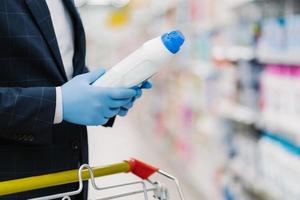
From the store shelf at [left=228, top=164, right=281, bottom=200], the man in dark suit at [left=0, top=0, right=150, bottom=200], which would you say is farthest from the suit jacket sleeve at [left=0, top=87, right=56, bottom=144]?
the store shelf at [left=228, top=164, right=281, bottom=200]

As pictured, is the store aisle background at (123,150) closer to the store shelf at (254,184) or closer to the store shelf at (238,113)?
the store shelf at (254,184)

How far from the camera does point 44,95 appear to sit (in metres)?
1.19

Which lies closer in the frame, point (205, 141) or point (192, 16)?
point (205, 141)

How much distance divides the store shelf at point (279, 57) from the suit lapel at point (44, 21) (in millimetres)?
1351

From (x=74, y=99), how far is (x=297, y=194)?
145cm

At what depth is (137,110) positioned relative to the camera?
874 centimetres

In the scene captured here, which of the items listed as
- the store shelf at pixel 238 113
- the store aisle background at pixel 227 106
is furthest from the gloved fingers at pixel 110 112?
the store shelf at pixel 238 113

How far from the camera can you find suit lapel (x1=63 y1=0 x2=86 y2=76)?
1.46 metres

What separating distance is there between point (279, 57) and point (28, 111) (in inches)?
64.4

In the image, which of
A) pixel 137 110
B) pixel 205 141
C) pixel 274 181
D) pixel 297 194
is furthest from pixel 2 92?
pixel 137 110

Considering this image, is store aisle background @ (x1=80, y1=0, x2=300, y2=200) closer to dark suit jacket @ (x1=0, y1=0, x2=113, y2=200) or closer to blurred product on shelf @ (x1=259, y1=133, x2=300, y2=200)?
blurred product on shelf @ (x1=259, y1=133, x2=300, y2=200)

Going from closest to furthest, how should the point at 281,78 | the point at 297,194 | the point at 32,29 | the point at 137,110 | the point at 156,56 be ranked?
the point at 156,56 → the point at 32,29 → the point at 297,194 → the point at 281,78 → the point at 137,110

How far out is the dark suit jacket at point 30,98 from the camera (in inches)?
46.3

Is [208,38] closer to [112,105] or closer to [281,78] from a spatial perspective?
[281,78]
